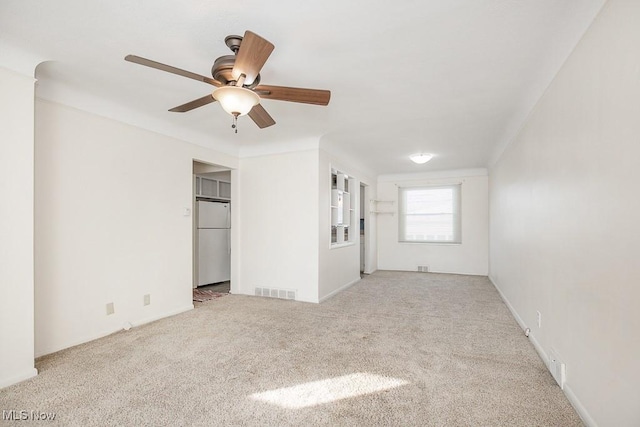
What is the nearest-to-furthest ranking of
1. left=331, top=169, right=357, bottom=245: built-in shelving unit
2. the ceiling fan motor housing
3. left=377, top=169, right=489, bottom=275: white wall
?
the ceiling fan motor housing, left=331, top=169, right=357, bottom=245: built-in shelving unit, left=377, top=169, right=489, bottom=275: white wall

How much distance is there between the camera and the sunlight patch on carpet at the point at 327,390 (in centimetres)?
189

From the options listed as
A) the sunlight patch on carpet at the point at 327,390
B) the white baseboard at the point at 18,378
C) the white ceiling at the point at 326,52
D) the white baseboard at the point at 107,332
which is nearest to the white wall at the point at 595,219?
the white ceiling at the point at 326,52

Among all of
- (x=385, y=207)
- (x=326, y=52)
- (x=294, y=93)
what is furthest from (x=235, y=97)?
(x=385, y=207)

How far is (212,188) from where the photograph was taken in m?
5.73

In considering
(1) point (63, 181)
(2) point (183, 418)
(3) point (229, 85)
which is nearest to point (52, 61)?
(1) point (63, 181)

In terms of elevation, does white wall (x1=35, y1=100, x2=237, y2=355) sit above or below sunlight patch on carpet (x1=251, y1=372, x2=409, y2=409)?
above

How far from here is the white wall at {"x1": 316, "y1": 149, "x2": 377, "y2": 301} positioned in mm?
4398

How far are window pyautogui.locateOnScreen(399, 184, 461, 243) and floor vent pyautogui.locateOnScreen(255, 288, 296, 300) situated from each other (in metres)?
3.80

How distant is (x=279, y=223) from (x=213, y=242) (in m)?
1.78

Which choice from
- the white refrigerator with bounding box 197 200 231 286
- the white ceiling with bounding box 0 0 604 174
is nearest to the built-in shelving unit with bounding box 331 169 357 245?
the white ceiling with bounding box 0 0 604 174

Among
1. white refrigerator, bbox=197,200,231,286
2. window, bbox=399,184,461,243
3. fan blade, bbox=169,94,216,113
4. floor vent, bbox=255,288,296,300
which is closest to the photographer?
fan blade, bbox=169,94,216,113

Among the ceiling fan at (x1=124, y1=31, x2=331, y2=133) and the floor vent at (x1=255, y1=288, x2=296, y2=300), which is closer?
the ceiling fan at (x1=124, y1=31, x2=331, y2=133)

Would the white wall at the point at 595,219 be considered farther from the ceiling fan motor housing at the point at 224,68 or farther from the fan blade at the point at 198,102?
the fan blade at the point at 198,102

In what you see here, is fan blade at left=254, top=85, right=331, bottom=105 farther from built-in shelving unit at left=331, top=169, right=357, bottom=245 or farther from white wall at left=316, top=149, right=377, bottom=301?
built-in shelving unit at left=331, top=169, right=357, bottom=245
